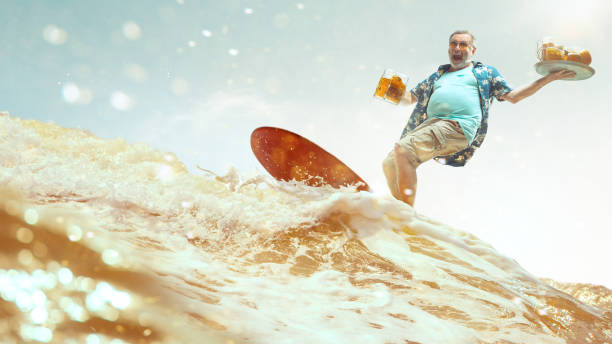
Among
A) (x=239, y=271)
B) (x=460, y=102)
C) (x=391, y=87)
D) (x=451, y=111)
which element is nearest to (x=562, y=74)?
(x=460, y=102)

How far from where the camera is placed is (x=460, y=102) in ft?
12.2

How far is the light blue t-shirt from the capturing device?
3656mm

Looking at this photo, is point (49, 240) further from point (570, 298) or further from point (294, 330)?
point (570, 298)

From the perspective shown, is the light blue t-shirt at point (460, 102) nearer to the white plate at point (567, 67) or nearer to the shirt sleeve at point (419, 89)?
the shirt sleeve at point (419, 89)

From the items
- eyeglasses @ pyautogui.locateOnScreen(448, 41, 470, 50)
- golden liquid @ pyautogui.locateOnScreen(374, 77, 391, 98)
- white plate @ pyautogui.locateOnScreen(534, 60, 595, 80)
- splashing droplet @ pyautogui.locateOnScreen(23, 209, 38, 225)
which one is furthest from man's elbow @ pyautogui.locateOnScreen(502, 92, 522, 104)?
splashing droplet @ pyautogui.locateOnScreen(23, 209, 38, 225)

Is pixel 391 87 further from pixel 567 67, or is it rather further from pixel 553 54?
pixel 567 67

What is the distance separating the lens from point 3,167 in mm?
2240

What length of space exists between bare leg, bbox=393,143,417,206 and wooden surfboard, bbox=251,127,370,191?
367mm

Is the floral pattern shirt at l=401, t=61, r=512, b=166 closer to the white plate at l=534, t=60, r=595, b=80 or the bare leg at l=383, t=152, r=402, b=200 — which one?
the white plate at l=534, t=60, r=595, b=80

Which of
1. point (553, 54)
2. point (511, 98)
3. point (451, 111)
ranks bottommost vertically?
point (451, 111)

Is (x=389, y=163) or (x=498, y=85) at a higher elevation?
(x=498, y=85)

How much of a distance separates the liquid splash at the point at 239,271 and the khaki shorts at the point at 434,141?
67 cm

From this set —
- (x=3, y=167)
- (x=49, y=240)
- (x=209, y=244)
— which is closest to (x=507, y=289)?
(x=209, y=244)

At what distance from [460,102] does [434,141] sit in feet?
1.81
